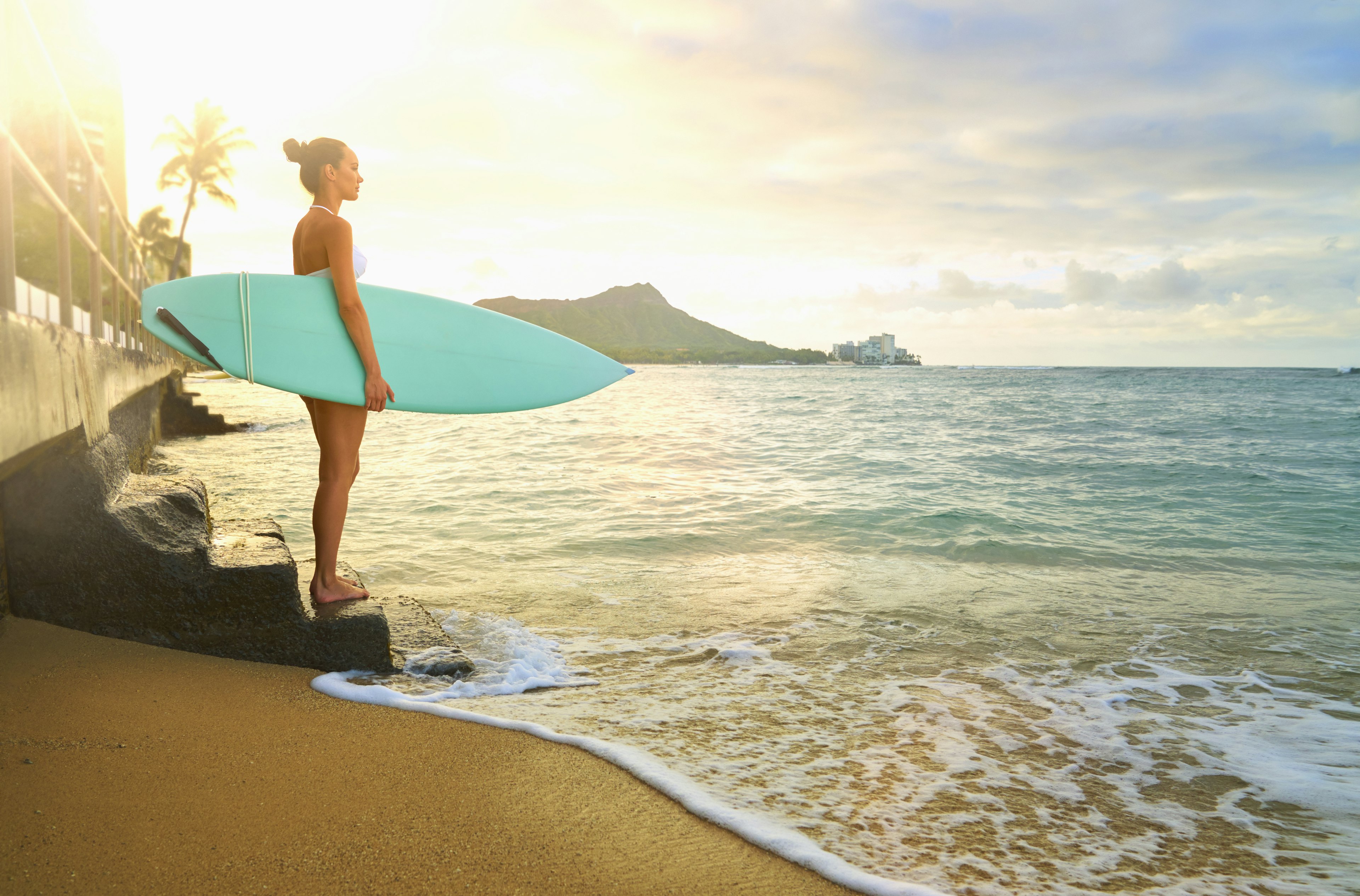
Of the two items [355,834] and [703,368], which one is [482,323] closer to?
[355,834]

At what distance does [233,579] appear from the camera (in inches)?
108

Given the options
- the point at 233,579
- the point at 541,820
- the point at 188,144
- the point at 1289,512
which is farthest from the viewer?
the point at 188,144

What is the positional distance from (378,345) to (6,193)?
139cm

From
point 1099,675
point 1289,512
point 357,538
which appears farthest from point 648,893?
point 1289,512

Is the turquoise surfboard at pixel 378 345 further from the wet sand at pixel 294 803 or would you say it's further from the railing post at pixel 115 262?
the railing post at pixel 115 262

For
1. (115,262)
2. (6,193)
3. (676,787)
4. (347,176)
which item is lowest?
(676,787)

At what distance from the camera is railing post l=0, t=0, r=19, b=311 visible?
7.39 feet

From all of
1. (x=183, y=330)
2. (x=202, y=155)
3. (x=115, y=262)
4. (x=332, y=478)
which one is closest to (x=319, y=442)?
(x=332, y=478)

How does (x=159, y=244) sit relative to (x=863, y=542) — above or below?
above

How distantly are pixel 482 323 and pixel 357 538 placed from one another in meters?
2.58

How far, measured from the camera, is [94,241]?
15.1 ft

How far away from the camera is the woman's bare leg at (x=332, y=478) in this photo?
289cm

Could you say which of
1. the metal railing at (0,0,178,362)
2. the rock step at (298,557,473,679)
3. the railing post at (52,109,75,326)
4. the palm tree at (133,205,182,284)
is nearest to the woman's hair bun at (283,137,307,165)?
the metal railing at (0,0,178,362)

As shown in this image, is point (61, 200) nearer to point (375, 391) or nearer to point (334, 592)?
point (375, 391)
